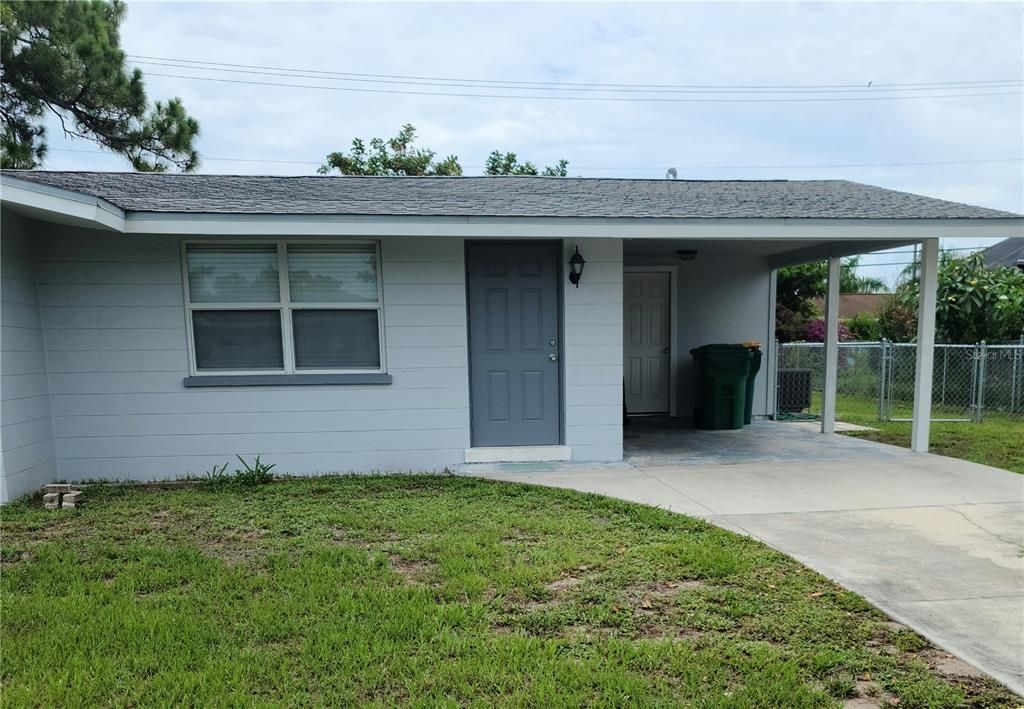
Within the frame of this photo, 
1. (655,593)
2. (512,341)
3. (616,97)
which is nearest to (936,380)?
(512,341)

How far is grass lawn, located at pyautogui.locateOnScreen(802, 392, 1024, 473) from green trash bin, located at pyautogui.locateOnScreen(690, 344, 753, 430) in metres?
1.52

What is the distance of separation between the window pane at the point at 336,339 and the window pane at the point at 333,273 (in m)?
0.15

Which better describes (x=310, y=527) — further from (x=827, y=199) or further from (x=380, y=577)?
(x=827, y=199)

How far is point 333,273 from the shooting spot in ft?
19.0

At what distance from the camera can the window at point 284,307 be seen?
18.6 ft

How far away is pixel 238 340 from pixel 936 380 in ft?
36.2

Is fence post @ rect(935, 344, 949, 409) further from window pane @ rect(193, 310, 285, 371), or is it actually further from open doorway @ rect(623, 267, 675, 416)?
window pane @ rect(193, 310, 285, 371)

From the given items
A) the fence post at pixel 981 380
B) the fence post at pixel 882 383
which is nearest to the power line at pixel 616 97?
the fence post at pixel 981 380

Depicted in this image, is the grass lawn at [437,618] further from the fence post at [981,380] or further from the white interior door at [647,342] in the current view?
the fence post at [981,380]

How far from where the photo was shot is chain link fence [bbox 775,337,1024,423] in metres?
9.18

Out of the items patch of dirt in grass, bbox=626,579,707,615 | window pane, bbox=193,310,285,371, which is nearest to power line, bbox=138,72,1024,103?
window pane, bbox=193,310,285,371

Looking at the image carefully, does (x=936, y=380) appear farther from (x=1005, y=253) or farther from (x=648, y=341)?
(x=1005, y=253)

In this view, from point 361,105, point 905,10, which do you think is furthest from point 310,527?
point 361,105

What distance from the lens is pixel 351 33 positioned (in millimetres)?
8195
